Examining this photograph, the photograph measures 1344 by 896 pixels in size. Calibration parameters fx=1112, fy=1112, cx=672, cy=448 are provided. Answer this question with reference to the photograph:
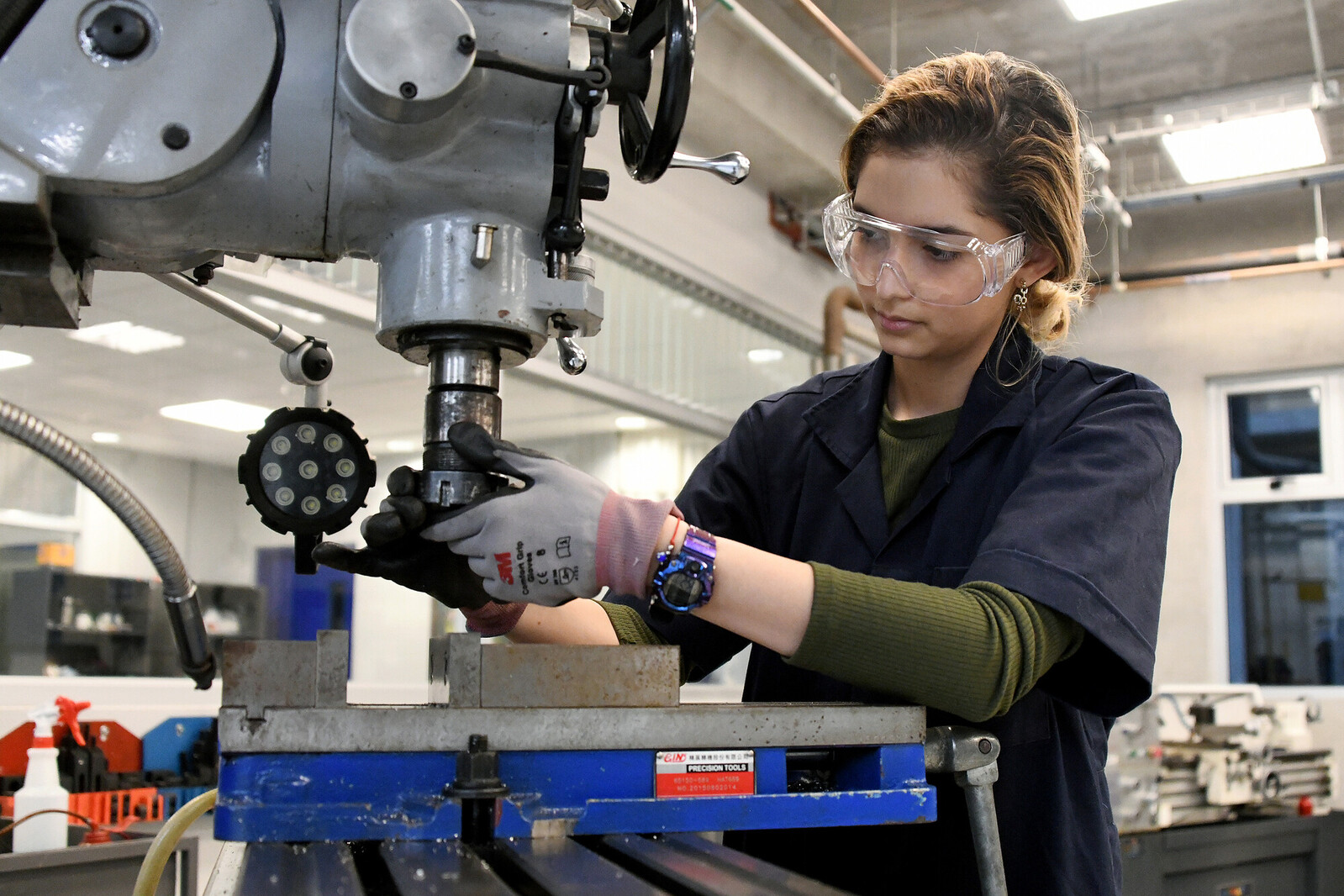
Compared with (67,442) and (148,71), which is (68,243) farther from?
(67,442)

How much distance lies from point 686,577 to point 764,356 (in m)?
3.67

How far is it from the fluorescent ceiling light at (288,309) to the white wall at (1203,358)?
395 centimetres

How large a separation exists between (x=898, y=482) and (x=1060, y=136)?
0.40 metres

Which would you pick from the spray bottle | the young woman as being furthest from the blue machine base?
the spray bottle

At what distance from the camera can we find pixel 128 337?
7.70 ft

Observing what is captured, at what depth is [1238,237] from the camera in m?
5.33

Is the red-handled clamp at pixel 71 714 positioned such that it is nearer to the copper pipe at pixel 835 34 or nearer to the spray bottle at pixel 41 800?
the spray bottle at pixel 41 800

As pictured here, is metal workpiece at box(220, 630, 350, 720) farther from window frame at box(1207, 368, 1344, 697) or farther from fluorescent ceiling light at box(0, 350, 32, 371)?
window frame at box(1207, 368, 1344, 697)

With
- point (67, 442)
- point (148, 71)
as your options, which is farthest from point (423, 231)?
point (67, 442)

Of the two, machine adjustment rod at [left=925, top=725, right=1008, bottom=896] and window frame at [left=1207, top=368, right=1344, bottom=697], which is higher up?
window frame at [left=1207, top=368, right=1344, bottom=697]

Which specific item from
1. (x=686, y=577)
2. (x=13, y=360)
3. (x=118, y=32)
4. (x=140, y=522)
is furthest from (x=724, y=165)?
(x=13, y=360)

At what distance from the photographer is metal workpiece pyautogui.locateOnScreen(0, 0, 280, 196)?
2.37 ft

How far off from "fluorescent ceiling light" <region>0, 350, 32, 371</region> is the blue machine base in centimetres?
178

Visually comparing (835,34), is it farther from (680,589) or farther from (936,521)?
(680,589)
